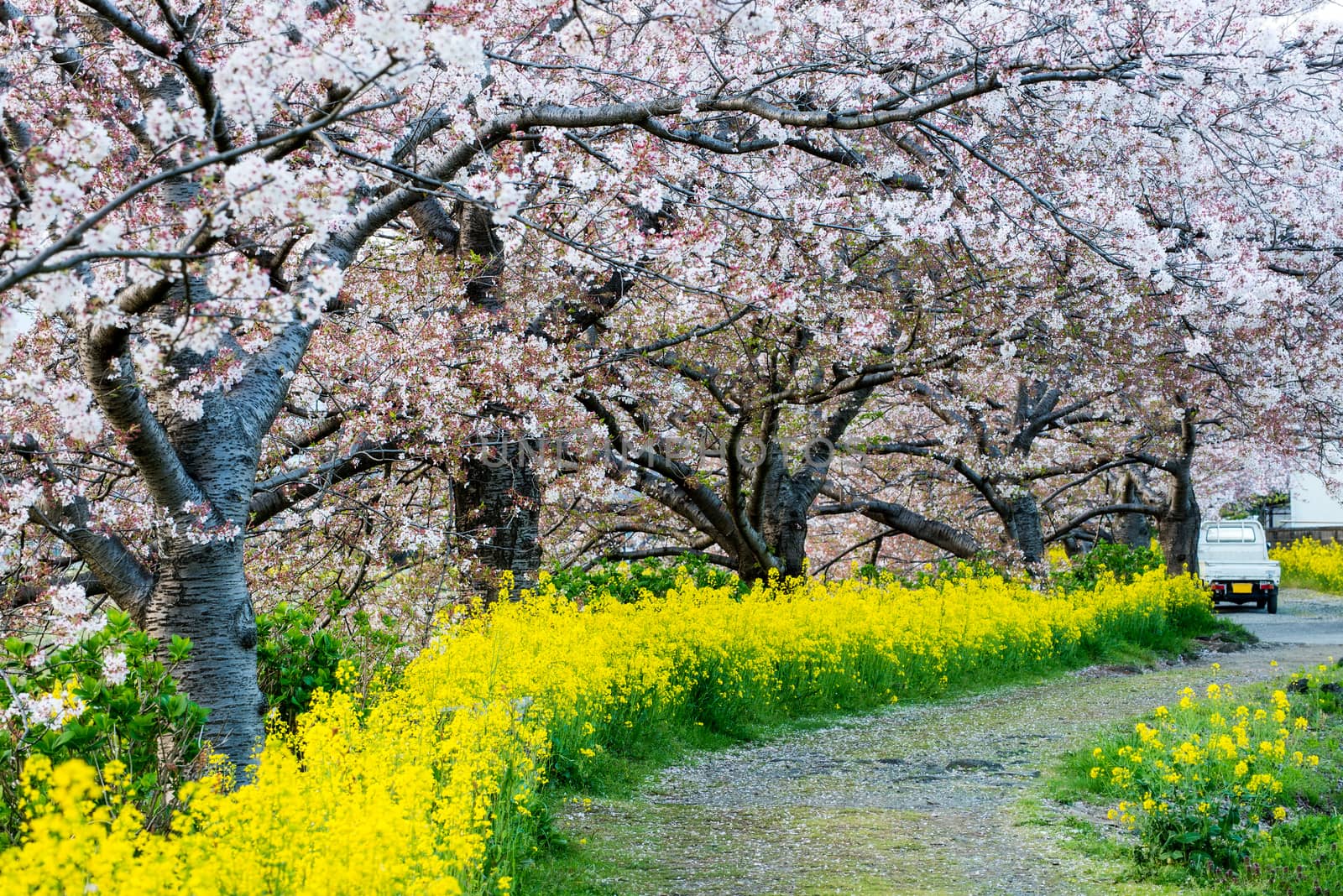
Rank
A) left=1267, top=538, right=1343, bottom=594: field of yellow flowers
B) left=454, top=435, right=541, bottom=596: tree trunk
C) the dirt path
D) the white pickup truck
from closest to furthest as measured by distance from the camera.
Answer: the dirt path, left=454, top=435, right=541, bottom=596: tree trunk, the white pickup truck, left=1267, top=538, right=1343, bottom=594: field of yellow flowers

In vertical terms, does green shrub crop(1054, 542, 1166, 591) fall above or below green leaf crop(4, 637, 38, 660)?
below

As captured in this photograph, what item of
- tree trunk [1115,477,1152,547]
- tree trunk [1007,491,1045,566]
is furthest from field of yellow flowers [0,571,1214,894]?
tree trunk [1115,477,1152,547]

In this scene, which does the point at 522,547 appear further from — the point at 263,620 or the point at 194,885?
the point at 194,885

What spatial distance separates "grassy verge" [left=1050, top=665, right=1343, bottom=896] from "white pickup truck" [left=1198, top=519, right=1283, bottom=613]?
704 inches

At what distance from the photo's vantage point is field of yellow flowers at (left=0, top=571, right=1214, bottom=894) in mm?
3287

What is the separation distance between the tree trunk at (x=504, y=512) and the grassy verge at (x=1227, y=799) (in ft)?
15.7

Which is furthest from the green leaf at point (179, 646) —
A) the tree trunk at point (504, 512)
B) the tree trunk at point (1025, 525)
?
the tree trunk at point (1025, 525)

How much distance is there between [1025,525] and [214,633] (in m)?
13.6

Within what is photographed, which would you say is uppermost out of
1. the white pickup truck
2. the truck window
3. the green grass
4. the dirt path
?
the truck window

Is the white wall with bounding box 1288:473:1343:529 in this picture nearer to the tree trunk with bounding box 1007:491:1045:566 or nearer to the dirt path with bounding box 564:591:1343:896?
the tree trunk with bounding box 1007:491:1045:566

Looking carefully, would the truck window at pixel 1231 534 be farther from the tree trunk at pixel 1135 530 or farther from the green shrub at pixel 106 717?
the green shrub at pixel 106 717

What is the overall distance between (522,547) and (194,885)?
22.7 ft

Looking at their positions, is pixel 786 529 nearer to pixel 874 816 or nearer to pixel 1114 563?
pixel 874 816

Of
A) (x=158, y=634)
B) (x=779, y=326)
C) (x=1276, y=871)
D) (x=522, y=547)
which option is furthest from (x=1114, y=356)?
(x=158, y=634)
